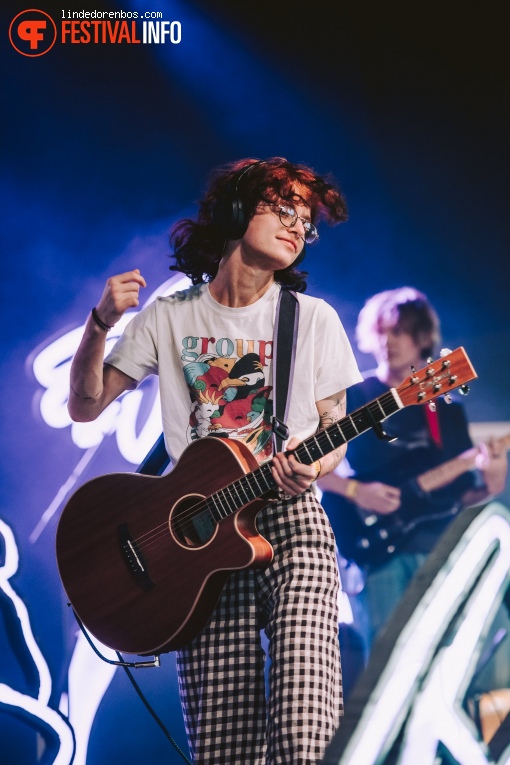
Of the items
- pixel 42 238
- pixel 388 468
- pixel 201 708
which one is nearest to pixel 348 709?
pixel 201 708

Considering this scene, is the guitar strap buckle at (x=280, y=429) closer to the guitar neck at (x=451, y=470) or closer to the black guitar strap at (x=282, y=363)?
the black guitar strap at (x=282, y=363)

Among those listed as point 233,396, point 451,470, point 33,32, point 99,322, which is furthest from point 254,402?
→ point 33,32

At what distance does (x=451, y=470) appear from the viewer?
13.1ft

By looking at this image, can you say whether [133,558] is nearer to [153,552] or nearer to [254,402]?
[153,552]

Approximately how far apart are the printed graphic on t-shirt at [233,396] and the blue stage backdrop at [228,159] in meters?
1.41

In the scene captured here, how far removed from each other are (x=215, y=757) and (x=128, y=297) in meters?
1.37

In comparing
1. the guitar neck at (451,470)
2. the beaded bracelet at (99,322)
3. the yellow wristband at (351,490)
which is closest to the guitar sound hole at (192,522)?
the beaded bracelet at (99,322)

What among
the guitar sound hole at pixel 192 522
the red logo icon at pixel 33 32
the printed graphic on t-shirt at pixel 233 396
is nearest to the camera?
the guitar sound hole at pixel 192 522

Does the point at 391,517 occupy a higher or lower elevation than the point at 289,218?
lower

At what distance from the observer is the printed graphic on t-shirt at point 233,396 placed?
8.42 ft

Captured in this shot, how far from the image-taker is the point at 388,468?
4023 mm

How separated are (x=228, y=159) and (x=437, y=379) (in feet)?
7.36

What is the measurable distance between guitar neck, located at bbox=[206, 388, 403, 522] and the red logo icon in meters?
2.85

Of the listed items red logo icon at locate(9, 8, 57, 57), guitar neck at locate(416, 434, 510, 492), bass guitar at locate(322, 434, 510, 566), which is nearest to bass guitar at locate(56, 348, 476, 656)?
bass guitar at locate(322, 434, 510, 566)
